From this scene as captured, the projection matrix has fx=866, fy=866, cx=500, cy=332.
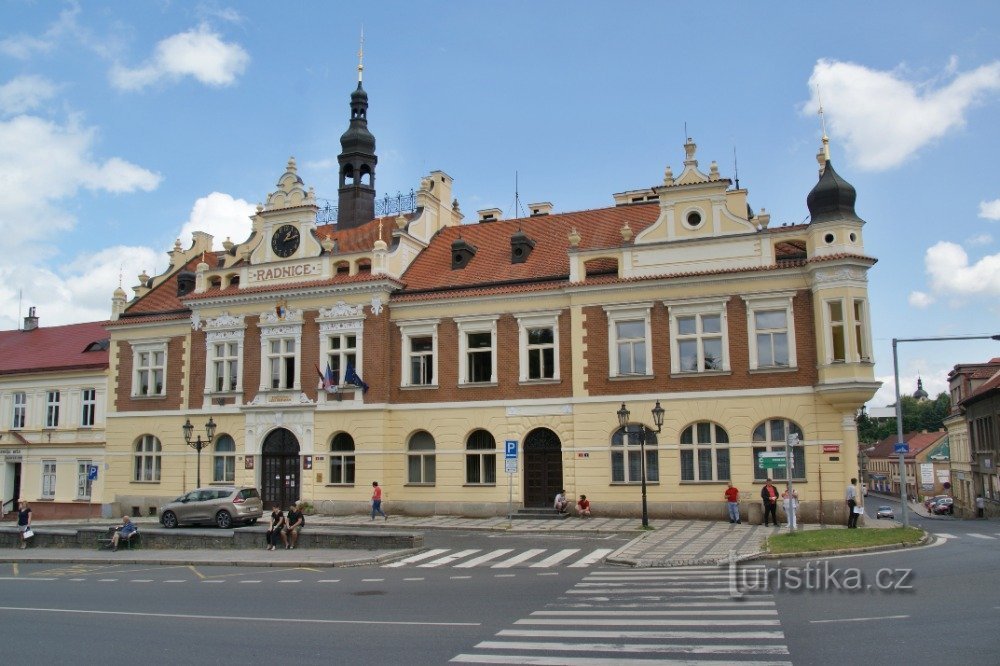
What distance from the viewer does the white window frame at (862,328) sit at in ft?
104

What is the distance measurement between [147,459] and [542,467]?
2081 cm

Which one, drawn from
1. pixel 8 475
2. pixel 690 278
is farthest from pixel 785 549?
pixel 8 475

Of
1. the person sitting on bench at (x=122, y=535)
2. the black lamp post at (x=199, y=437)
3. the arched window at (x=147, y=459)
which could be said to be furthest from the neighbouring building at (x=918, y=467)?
the person sitting on bench at (x=122, y=535)

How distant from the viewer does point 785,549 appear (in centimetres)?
2242

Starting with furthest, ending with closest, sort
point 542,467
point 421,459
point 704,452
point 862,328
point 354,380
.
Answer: point 421,459 → point 354,380 → point 542,467 → point 704,452 → point 862,328

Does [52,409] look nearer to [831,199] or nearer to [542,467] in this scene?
[542,467]

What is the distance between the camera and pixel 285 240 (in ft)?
137

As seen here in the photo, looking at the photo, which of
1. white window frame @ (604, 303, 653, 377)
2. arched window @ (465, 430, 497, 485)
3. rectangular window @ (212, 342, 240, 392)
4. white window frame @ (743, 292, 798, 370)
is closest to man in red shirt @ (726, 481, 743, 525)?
white window frame @ (743, 292, 798, 370)

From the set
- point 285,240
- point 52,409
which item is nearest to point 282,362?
point 285,240

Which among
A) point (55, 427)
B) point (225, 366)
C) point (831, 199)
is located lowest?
point (55, 427)

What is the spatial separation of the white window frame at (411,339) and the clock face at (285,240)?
7.06 metres

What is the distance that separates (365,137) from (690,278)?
2089cm

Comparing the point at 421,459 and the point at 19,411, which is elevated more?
the point at 19,411

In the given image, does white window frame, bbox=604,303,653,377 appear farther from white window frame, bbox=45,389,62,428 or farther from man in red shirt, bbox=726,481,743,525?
white window frame, bbox=45,389,62,428
